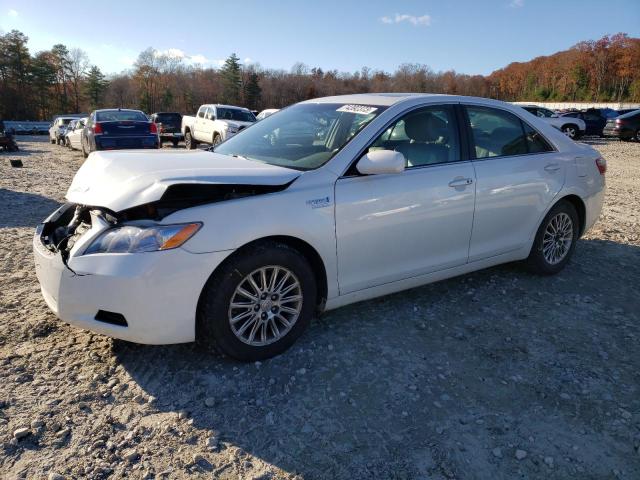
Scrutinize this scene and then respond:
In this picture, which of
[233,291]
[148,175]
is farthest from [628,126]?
[148,175]

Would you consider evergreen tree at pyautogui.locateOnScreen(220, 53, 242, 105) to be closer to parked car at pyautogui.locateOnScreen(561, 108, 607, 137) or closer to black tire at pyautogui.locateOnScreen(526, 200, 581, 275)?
parked car at pyautogui.locateOnScreen(561, 108, 607, 137)

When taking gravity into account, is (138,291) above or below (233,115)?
below

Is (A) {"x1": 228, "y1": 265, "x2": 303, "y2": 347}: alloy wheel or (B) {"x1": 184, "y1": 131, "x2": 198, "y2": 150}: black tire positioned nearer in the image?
(A) {"x1": 228, "y1": 265, "x2": 303, "y2": 347}: alloy wheel

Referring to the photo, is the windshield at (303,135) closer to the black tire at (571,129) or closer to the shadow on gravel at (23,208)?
the shadow on gravel at (23,208)

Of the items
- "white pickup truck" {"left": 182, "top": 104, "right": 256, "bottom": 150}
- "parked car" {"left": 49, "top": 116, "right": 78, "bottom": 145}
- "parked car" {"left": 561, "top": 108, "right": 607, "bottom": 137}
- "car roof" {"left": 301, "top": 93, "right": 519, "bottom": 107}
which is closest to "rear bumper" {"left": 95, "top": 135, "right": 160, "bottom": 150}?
"white pickup truck" {"left": 182, "top": 104, "right": 256, "bottom": 150}

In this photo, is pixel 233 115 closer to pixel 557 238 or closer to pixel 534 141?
pixel 534 141

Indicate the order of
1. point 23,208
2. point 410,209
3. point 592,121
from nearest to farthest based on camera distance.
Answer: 1. point 410,209
2. point 23,208
3. point 592,121

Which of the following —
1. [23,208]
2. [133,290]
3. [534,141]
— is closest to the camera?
[133,290]

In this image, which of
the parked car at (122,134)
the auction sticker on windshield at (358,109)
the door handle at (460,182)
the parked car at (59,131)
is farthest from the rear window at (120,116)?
the parked car at (59,131)

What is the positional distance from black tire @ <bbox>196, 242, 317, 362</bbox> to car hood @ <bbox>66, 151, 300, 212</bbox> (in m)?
Answer: 0.45

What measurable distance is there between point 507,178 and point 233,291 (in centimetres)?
254

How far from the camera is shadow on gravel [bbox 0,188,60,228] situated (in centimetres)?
660

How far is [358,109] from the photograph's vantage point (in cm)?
365

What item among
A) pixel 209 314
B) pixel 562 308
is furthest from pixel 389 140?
pixel 562 308
